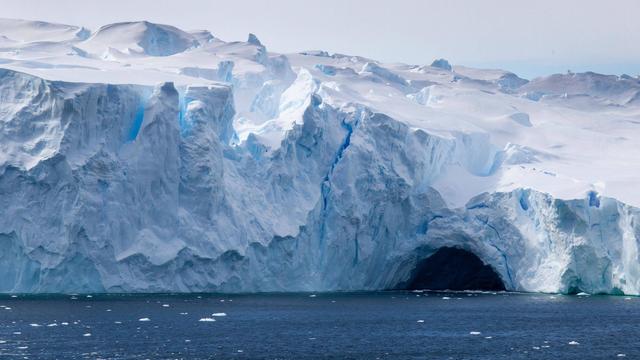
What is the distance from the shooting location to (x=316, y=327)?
30.5 m

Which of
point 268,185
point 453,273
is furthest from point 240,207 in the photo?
point 453,273

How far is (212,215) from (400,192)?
731 centimetres

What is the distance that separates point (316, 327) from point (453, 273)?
14.2 meters

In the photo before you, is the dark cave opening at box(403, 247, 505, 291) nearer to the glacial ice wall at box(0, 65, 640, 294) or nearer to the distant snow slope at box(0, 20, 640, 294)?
the glacial ice wall at box(0, 65, 640, 294)

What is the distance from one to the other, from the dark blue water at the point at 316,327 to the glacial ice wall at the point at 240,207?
1.06 metres

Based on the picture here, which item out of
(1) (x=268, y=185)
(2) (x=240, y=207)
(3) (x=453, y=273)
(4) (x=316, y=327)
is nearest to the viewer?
(4) (x=316, y=327)

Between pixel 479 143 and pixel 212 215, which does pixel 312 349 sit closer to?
pixel 212 215

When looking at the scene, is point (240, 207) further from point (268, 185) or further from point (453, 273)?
point (453, 273)

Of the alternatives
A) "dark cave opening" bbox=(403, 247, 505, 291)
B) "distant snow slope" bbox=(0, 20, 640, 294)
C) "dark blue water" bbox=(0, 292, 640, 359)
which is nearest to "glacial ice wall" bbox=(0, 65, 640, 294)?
"distant snow slope" bbox=(0, 20, 640, 294)

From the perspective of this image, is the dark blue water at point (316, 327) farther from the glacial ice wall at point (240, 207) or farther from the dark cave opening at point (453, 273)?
the dark cave opening at point (453, 273)

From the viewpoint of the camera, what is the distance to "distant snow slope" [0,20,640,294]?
35.3m

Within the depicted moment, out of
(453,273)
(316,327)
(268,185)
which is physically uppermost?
(268,185)

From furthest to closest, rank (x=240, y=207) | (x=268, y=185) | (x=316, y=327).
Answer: (x=268, y=185)
(x=240, y=207)
(x=316, y=327)

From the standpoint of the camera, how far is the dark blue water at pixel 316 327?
25.6 metres
